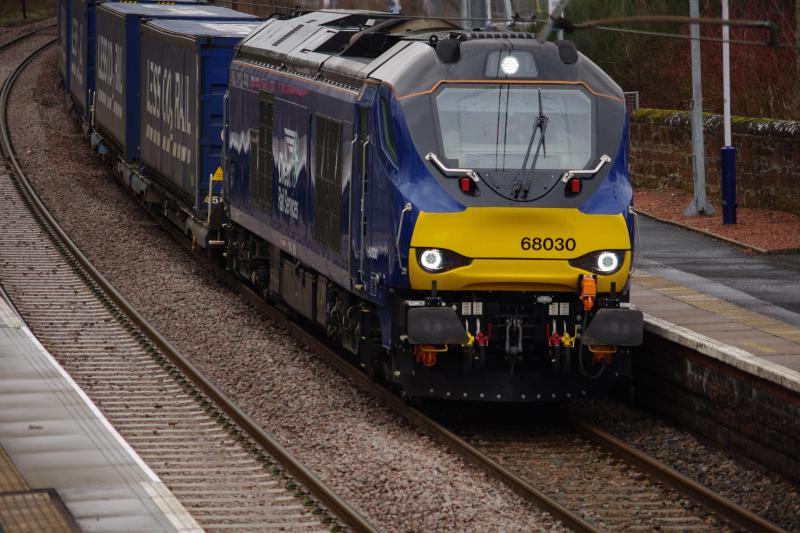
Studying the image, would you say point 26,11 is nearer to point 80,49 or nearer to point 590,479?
point 80,49

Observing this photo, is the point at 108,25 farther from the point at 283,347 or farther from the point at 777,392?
the point at 777,392

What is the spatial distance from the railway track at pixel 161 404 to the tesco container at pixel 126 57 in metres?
4.26

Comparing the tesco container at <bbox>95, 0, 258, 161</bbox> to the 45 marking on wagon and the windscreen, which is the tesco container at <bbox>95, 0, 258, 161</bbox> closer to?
the windscreen

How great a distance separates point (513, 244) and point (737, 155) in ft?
44.6

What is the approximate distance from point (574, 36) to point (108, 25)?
35.2 ft

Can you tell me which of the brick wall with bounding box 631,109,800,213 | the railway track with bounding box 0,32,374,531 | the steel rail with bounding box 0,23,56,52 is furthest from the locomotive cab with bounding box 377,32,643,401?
the steel rail with bounding box 0,23,56,52

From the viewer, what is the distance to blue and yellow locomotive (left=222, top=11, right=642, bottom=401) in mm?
13188

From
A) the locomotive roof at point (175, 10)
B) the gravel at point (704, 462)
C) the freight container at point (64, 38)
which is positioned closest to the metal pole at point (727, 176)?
the locomotive roof at point (175, 10)

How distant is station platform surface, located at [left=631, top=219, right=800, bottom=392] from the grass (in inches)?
2209

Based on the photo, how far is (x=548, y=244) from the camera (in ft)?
43.5

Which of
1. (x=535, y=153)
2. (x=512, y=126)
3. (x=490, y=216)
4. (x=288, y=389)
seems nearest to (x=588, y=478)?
(x=490, y=216)

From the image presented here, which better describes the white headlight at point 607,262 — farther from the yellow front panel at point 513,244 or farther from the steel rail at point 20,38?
the steel rail at point 20,38

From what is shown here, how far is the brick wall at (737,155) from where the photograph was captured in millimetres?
24375

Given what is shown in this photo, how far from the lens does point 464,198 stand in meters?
13.2
